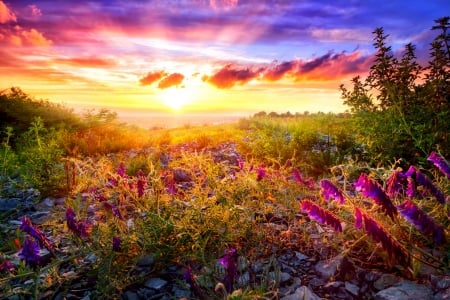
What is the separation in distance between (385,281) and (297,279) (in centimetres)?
62

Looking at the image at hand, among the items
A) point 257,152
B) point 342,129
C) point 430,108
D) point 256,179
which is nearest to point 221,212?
point 256,179

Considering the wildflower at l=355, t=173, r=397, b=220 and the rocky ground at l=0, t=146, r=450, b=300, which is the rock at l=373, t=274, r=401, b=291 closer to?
the rocky ground at l=0, t=146, r=450, b=300

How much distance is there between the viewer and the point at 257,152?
294 inches

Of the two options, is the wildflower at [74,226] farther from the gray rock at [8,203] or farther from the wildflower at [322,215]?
the gray rock at [8,203]

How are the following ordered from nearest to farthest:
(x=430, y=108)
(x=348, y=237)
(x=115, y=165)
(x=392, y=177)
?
(x=392, y=177) → (x=348, y=237) → (x=430, y=108) → (x=115, y=165)

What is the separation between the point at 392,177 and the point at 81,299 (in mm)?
2318

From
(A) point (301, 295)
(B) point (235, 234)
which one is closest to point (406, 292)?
(A) point (301, 295)

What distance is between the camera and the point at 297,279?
9.45 ft

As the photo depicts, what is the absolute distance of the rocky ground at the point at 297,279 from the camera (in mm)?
2602

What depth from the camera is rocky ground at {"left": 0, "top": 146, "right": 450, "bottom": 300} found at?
8.54ft

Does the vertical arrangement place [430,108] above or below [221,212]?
above

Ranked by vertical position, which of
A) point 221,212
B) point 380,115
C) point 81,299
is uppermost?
point 380,115

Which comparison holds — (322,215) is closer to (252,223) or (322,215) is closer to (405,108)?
(252,223)

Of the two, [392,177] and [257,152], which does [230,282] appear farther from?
[257,152]
